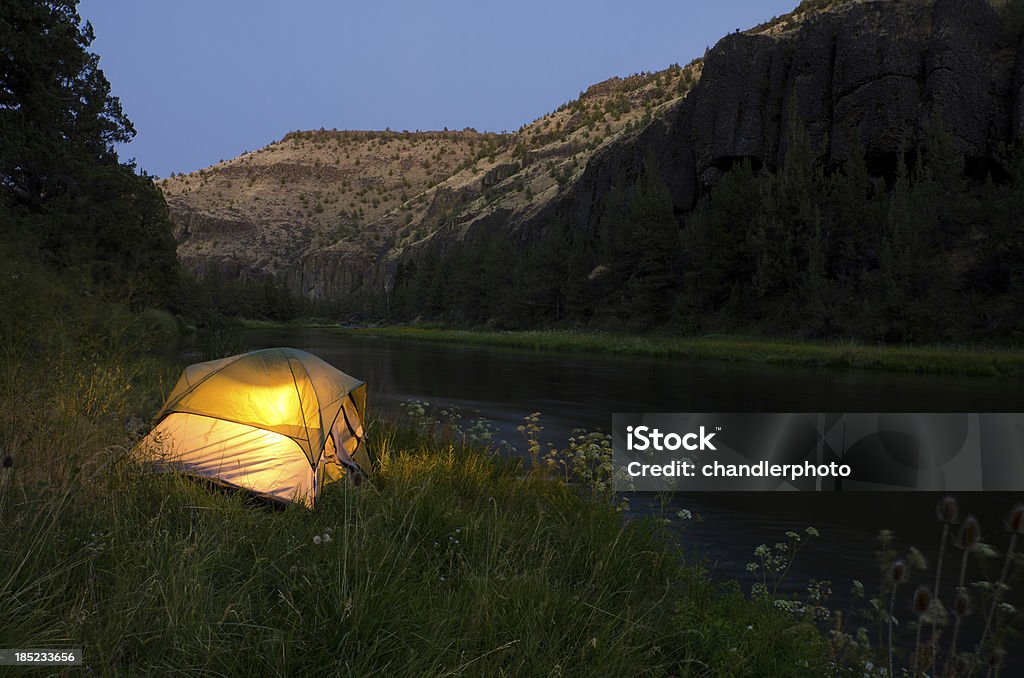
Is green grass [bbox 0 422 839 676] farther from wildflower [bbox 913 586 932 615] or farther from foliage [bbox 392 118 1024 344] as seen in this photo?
foliage [bbox 392 118 1024 344]

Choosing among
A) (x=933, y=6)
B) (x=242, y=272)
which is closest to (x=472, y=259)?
(x=933, y=6)

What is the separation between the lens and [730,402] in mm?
17641

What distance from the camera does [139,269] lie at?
112 feet

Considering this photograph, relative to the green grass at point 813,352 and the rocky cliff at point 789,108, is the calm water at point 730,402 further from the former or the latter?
the rocky cliff at point 789,108

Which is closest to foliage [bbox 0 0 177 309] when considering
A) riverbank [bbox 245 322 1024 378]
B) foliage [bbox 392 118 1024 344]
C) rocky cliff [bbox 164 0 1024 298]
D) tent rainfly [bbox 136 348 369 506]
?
tent rainfly [bbox 136 348 369 506]

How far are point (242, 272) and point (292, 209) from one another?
1271 inches

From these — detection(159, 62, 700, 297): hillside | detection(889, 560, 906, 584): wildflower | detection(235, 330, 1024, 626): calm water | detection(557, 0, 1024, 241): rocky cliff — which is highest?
detection(159, 62, 700, 297): hillside

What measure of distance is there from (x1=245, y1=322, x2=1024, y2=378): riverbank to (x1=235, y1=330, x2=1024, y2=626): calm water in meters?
1.74

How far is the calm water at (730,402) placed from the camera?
731 cm

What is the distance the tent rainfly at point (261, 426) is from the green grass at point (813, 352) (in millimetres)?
25409

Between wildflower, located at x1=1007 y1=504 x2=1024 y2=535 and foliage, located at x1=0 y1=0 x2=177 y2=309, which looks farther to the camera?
foliage, located at x1=0 y1=0 x2=177 y2=309

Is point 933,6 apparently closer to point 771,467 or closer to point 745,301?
point 745,301

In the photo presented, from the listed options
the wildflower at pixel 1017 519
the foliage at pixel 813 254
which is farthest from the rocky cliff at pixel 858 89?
the wildflower at pixel 1017 519

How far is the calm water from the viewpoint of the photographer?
7312 mm
